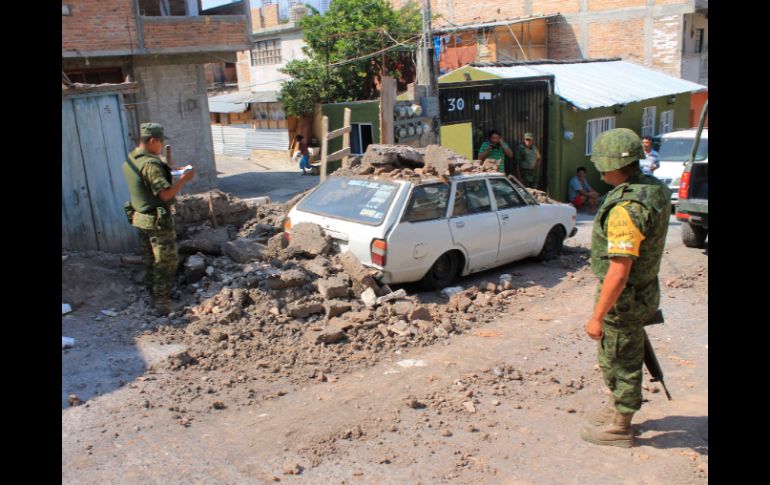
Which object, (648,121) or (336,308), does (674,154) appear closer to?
(648,121)

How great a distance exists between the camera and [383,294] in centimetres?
687

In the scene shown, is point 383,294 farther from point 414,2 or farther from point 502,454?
point 414,2

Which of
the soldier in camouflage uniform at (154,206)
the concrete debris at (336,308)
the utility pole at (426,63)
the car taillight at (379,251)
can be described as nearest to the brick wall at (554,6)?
the utility pole at (426,63)

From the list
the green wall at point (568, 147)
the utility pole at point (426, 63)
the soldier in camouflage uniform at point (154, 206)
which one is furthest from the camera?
the green wall at point (568, 147)

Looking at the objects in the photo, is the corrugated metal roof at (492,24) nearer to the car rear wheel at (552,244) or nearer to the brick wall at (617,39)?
the brick wall at (617,39)

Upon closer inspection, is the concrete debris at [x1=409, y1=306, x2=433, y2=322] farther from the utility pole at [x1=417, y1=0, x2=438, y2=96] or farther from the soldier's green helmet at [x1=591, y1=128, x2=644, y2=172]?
the utility pole at [x1=417, y1=0, x2=438, y2=96]

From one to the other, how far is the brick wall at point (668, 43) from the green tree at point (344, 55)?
9.56 metres

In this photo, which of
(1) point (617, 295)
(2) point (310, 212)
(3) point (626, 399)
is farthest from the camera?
(2) point (310, 212)

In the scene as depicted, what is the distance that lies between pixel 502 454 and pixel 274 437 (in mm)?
1509

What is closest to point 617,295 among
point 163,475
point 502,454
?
point 502,454

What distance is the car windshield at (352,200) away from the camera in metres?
7.16

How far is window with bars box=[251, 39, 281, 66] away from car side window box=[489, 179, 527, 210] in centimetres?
2534

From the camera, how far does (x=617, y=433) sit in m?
4.11
